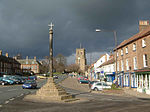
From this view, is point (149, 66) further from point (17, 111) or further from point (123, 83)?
point (17, 111)

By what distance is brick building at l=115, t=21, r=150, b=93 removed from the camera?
25558 mm

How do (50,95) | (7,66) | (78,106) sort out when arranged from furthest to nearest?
(7,66)
(50,95)
(78,106)

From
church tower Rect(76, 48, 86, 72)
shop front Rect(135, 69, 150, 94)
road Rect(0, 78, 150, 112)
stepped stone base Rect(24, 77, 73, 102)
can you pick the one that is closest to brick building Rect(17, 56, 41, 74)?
church tower Rect(76, 48, 86, 72)

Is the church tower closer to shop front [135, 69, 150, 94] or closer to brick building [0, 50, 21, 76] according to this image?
brick building [0, 50, 21, 76]

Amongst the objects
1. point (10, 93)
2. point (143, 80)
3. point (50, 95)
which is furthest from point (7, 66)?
point (50, 95)

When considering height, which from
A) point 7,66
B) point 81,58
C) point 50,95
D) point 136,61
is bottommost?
point 50,95

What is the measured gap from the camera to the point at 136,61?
28.9 meters

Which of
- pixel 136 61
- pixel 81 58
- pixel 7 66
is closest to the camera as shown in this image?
pixel 136 61

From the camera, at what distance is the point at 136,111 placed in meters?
9.72

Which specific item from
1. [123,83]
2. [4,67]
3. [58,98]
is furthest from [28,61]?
[58,98]

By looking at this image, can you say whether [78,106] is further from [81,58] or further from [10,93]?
[81,58]

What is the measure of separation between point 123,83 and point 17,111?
27.5m

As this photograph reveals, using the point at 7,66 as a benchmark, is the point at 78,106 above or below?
below

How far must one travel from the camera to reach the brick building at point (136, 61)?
25558mm
